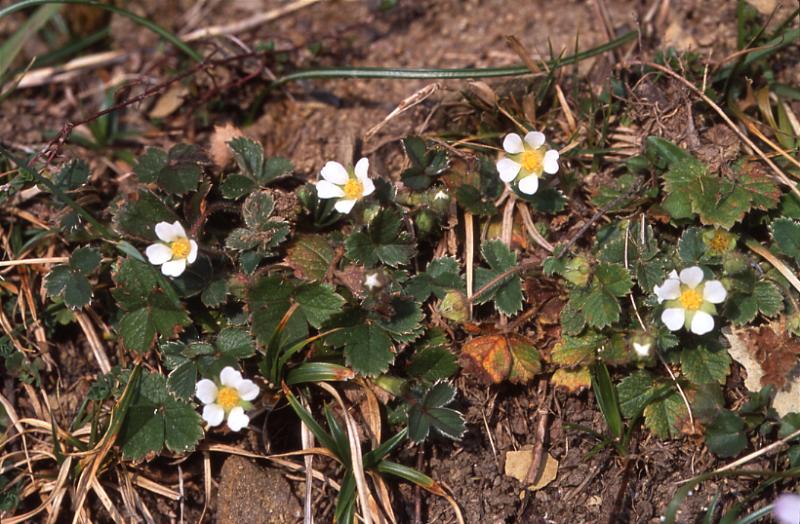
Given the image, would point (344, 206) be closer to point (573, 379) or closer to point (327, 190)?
point (327, 190)

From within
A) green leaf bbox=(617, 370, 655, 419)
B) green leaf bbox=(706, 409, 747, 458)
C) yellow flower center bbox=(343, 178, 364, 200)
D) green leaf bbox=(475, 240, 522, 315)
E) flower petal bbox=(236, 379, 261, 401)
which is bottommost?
green leaf bbox=(706, 409, 747, 458)

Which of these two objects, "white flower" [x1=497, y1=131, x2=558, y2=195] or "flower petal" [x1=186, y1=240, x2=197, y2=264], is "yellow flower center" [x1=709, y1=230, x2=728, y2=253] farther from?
"flower petal" [x1=186, y1=240, x2=197, y2=264]

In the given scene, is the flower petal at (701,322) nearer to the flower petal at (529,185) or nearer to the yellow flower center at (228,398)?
the flower petal at (529,185)

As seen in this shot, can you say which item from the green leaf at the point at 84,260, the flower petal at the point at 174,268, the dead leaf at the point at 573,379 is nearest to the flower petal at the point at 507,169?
the dead leaf at the point at 573,379

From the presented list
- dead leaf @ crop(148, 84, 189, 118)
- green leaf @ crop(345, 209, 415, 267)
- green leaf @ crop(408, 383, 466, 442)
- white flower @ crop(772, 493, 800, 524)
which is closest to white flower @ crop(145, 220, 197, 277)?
green leaf @ crop(345, 209, 415, 267)

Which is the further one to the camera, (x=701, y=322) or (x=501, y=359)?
(x=501, y=359)

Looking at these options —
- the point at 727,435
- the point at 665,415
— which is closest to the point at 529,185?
the point at 665,415
